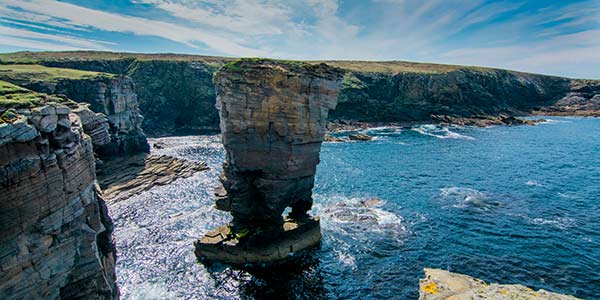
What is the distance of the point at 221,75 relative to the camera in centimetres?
3306

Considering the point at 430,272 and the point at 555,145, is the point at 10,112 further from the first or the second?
the point at 555,145

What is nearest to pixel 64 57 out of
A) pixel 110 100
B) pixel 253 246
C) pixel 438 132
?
pixel 110 100

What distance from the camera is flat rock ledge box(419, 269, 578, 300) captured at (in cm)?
1930

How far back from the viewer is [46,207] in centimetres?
1234

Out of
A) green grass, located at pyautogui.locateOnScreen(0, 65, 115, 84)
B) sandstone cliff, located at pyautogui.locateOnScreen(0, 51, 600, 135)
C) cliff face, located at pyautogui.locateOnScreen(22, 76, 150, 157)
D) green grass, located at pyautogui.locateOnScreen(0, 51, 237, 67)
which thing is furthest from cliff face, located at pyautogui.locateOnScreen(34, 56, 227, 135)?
green grass, located at pyautogui.locateOnScreen(0, 65, 115, 84)

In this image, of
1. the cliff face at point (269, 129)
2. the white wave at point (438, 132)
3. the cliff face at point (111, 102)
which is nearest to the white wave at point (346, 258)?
the cliff face at point (269, 129)

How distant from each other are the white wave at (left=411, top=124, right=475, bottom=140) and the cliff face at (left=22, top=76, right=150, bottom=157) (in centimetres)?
8212

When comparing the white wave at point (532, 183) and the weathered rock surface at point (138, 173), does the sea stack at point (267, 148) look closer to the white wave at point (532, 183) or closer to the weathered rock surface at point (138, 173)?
the weathered rock surface at point (138, 173)

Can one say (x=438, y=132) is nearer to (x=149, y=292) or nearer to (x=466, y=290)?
(x=466, y=290)

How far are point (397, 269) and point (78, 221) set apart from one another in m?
26.8

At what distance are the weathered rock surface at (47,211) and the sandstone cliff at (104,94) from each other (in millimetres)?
58440

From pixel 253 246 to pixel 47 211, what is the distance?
23067 mm

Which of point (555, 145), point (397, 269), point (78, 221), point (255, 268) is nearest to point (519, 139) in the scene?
point (555, 145)

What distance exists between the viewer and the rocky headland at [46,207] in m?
11.1
